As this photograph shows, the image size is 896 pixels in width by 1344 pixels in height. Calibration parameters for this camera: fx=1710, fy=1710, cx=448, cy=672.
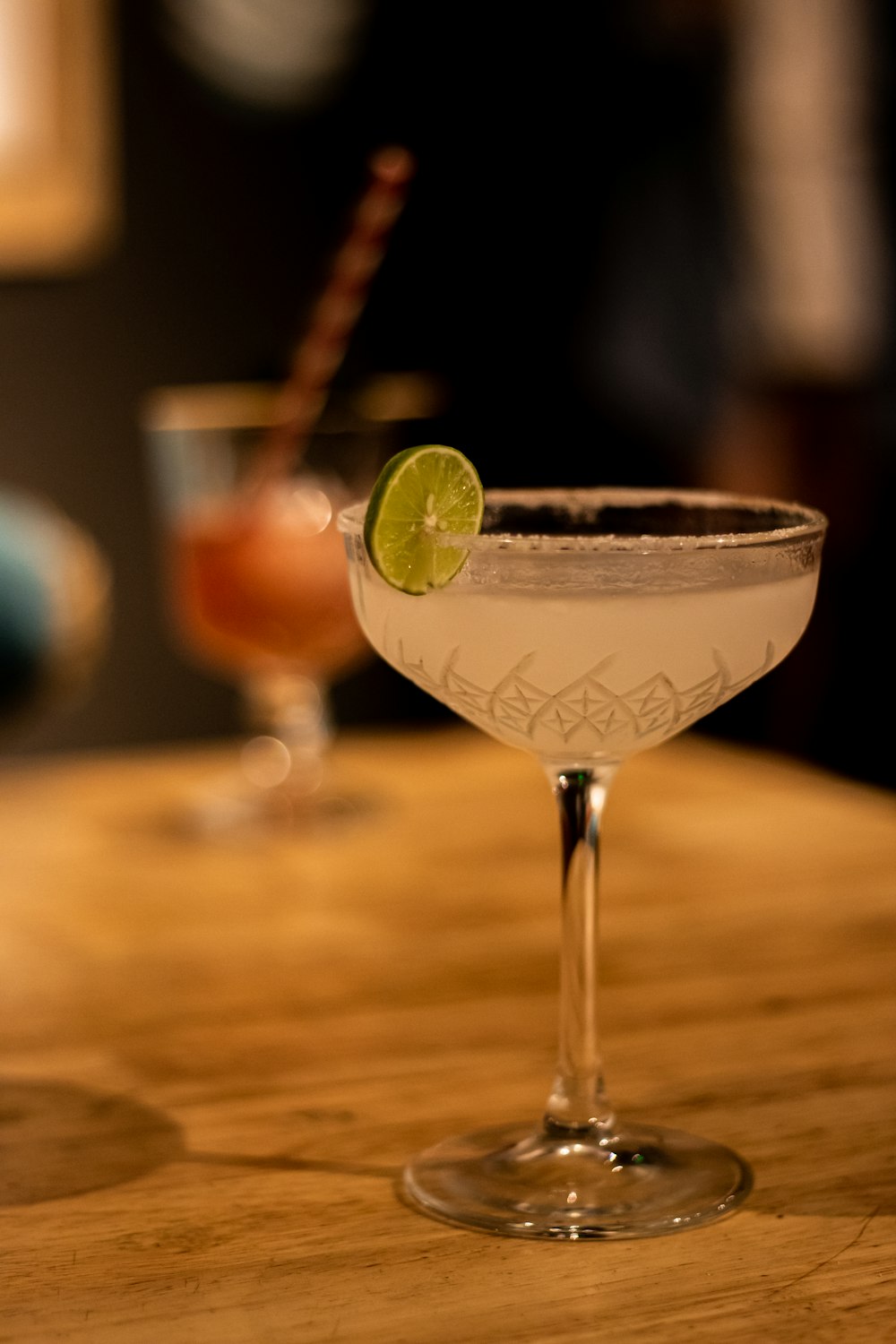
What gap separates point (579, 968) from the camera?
0.79 metres

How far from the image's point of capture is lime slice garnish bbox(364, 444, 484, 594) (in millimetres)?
702

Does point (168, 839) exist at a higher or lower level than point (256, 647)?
lower

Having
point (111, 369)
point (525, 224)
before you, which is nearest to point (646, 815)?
point (111, 369)

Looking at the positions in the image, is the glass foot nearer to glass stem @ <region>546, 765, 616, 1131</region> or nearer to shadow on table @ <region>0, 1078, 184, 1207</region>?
glass stem @ <region>546, 765, 616, 1131</region>

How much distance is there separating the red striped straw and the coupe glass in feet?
1.46

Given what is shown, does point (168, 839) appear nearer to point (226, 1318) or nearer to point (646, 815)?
point (646, 815)

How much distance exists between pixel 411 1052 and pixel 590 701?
30cm

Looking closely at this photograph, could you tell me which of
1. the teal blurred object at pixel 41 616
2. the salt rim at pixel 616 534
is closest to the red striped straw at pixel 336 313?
the teal blurred object at pixel 41 616

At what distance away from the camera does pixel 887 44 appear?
3789 mm

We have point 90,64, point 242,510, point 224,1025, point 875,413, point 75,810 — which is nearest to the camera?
point 224,1025

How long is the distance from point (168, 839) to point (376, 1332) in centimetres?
88

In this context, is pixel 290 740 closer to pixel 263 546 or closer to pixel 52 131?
pixel 263 546

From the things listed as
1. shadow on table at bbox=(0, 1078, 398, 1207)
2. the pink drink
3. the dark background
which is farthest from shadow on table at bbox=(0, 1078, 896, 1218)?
the dark background

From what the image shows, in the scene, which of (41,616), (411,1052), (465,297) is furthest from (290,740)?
(465,297)
